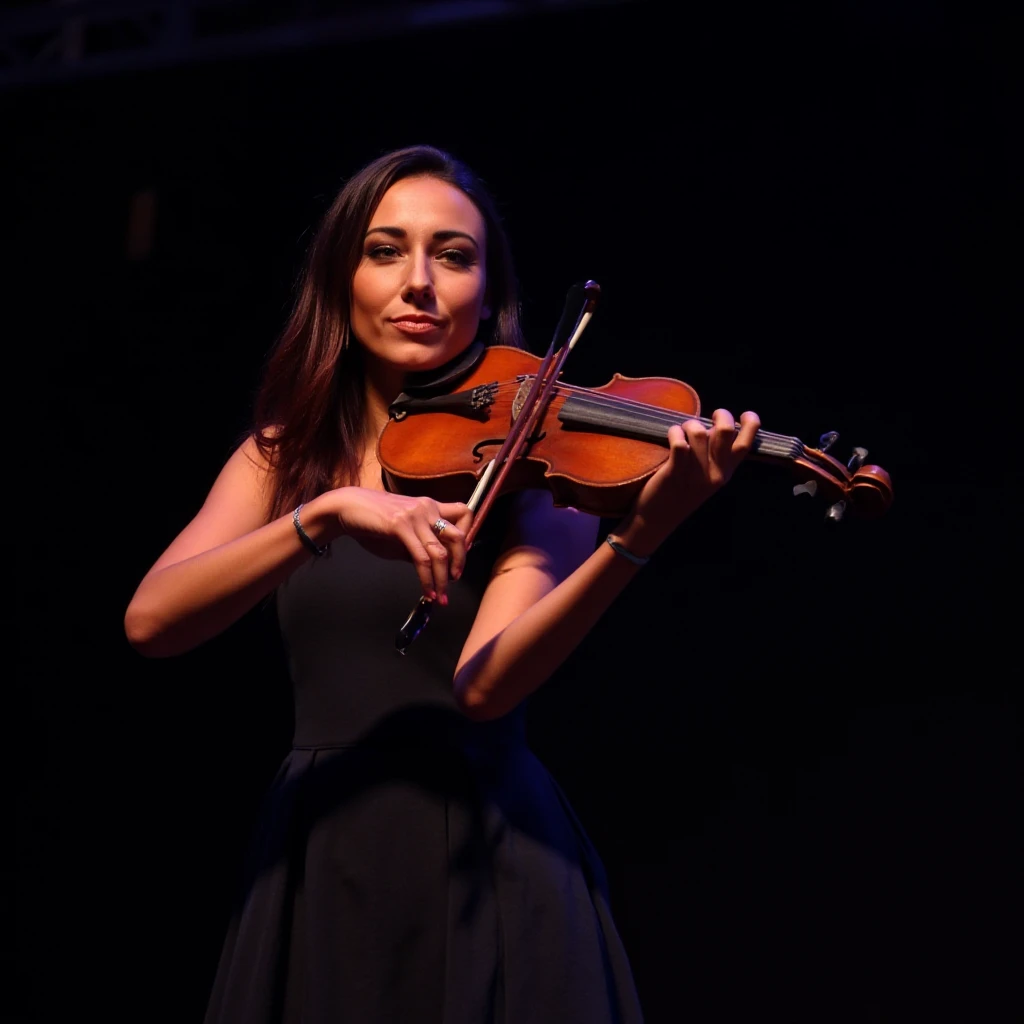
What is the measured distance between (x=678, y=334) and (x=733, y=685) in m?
0.65

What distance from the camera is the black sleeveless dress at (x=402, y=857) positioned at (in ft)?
3.52

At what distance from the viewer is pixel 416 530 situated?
3.17ft

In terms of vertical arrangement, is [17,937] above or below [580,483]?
below

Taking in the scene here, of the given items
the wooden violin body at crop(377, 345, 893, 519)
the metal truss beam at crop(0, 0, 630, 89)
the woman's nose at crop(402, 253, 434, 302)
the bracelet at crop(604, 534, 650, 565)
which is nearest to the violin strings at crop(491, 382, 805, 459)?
the wooden violin body at crop(377, 345, 893, 519)

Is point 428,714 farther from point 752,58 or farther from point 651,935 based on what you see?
point 752,58

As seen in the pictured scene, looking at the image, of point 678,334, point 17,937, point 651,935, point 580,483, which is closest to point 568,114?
point 678,334

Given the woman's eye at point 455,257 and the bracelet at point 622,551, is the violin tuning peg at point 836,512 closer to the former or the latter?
the bracelet at point 622,551

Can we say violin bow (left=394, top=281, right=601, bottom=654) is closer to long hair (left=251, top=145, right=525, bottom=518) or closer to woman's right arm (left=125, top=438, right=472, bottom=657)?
woman's right arm (left=125, top=438, right=472, bottom=657)

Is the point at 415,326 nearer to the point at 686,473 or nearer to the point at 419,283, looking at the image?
the point at 419,283

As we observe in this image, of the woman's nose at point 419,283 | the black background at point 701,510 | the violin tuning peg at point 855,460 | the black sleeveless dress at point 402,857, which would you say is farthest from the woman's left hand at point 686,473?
the black background at point 701,510

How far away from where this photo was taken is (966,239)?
6.40ft

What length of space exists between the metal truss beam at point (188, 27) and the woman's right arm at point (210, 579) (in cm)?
140

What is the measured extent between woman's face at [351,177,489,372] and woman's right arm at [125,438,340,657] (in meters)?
0.28

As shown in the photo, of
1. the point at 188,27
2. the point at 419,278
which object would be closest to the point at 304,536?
the point at 419,278
